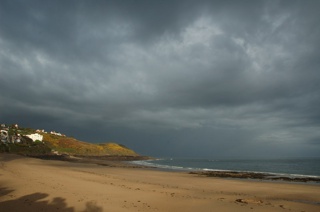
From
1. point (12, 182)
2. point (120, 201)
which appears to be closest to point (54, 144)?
point (12, 182)

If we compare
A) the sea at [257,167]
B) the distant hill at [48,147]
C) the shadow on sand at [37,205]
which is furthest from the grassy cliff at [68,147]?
the shadow on sand at [37,205]

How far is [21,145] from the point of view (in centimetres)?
7888

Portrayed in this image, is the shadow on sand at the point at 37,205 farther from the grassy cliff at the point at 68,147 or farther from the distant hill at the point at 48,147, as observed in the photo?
the grassy cliff at the point at 68,147

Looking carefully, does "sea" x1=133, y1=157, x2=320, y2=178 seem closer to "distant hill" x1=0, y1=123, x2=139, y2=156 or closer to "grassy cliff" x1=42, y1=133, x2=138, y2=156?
"distant hill" x1=0, y1=123, x2=139, y2=156

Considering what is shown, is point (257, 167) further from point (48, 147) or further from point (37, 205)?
point (37, 205)

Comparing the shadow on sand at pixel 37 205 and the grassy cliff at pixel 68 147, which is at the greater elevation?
the grassy cliff at pixel 68 147

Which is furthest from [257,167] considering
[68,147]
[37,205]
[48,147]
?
[68,147]

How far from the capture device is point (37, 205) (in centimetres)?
1178

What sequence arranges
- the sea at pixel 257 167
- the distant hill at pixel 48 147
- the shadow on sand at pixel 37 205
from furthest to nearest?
the distant hill at pixel 48 147, the sea at pixel 257 167, the shadow on sand at pixel 37 205

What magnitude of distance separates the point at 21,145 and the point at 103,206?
78.7m

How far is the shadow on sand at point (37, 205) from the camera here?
11.2m

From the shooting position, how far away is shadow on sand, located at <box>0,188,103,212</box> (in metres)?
11.2

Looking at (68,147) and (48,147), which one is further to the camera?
(68,147)

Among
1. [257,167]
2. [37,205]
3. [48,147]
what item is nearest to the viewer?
[37,205]
